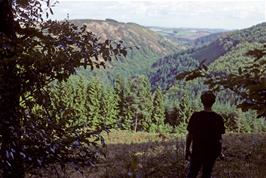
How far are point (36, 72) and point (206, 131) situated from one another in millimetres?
3569

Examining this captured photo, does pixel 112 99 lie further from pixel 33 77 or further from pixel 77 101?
pixel 33 77

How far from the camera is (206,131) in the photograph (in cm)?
→ 841

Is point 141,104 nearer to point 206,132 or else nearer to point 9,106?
point 206,132

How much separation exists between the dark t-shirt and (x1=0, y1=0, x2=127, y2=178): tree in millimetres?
2544

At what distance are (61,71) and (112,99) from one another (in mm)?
92482

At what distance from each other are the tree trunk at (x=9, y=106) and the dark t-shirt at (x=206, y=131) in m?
3.41

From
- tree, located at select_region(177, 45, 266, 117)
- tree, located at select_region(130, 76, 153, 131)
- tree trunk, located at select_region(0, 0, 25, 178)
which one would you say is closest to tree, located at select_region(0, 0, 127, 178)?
tree trunk, located at select_region(0, 0, 25, 178)

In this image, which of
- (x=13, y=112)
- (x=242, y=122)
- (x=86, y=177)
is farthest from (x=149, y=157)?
(x=242, y=122)

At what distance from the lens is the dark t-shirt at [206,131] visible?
27.6 ft

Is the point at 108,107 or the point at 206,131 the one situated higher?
the point at 206,131

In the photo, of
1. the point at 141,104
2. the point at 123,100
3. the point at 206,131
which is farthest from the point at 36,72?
the point at 141,104

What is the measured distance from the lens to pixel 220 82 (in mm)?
4551

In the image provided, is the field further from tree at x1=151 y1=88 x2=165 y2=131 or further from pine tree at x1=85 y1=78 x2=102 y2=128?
tree at x1=151 y1=88 x2=165 y2=131

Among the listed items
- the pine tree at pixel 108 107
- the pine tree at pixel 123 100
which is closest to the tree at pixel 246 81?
the pine tree at pixel 108 107
